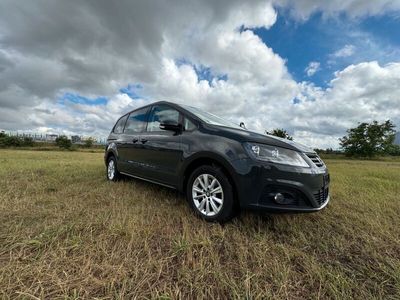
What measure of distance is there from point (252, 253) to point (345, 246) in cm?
103

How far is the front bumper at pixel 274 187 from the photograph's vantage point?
2389 mm

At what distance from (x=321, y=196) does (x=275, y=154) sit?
818mm

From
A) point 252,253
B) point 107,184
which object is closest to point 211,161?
point 252,253

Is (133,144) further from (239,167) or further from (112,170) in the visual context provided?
(239,167)

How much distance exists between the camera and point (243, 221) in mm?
2826

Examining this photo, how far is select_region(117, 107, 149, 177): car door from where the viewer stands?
13.6ft

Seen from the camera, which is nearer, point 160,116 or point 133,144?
point 160,116

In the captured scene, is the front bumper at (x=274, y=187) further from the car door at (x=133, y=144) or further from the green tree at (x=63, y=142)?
the green tree at (x=63, y=142)

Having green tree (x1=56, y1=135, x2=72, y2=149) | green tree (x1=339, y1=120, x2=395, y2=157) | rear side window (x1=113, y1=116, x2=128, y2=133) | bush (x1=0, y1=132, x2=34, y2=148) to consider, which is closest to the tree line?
green tree (x1=339, y1=120, x2=395, y2=157)

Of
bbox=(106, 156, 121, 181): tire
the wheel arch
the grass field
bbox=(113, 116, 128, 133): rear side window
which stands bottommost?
the grass field

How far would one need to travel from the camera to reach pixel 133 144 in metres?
4.33

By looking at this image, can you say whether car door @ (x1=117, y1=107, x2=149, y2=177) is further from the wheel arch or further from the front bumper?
the front bumper

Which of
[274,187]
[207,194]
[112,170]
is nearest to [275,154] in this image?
[274,187]

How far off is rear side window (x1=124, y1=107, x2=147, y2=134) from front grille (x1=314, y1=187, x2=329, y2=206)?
10.1 ft
